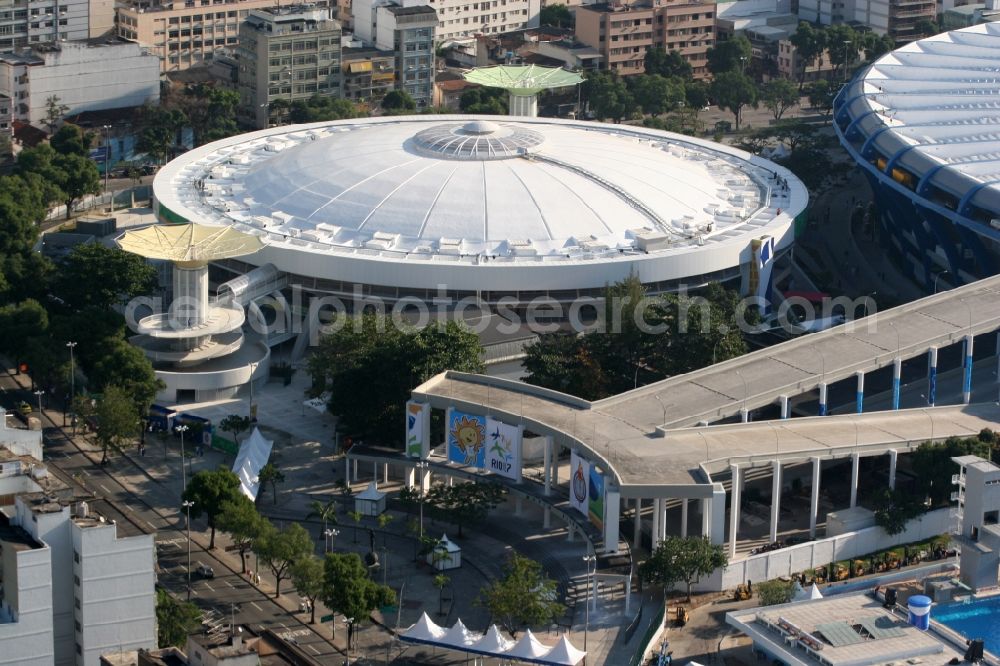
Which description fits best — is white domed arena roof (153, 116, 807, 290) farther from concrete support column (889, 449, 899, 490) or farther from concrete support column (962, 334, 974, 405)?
concrete support column (889, 449, 899, 490)

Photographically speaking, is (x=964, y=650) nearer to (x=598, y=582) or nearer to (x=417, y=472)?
(x=598, y=582)

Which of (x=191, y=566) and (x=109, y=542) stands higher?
(x=109, y=542)

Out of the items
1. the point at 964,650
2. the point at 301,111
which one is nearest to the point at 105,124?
the point at 301,111

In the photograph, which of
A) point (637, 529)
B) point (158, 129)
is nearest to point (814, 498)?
point (637, 529)

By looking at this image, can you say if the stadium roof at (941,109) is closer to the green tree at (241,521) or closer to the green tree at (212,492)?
the green tree at (212,492)

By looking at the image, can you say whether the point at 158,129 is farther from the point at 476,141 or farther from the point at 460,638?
the point at 460,638

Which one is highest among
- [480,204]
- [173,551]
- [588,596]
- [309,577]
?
[480,204]
